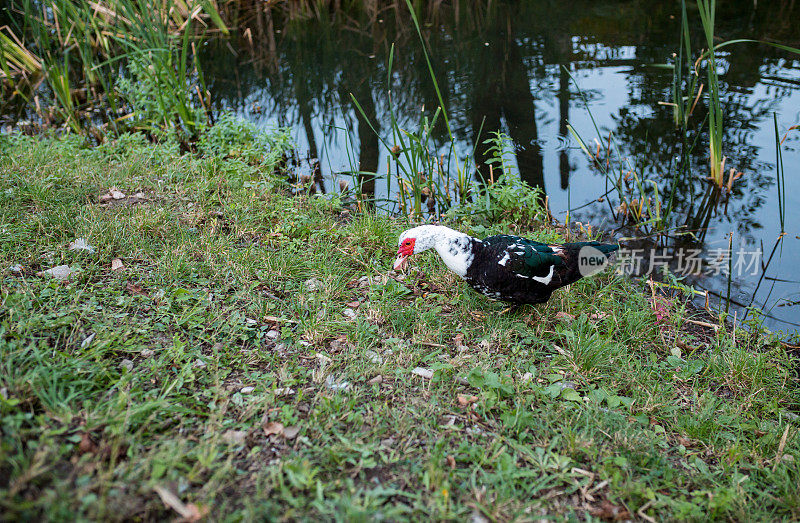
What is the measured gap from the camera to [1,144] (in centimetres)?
548

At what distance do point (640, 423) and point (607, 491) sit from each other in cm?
57

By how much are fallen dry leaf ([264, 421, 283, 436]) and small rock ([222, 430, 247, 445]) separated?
0.32 feet

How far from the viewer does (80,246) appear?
3.59 meters

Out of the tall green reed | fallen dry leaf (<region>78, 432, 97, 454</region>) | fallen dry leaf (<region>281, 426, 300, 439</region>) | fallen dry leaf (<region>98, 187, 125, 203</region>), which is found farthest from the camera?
fallen dry leaf (<region>98, 187, 125, 203</region>)

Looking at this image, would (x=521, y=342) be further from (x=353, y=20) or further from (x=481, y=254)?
(x=353, y=20)

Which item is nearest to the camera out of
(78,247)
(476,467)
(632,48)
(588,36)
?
(476,467)

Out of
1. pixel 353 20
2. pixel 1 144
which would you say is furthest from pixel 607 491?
pixel 353 20

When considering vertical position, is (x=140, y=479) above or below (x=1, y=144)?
below

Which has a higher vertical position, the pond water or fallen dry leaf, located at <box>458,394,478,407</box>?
the pond water

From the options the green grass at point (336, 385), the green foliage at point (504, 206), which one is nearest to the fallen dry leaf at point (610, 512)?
the green grass at point (336, 385)

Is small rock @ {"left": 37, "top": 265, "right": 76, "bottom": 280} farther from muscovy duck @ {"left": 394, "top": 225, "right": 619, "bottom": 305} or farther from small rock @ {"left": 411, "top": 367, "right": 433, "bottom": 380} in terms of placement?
small rock @ {"left": 411, "top": 367, "right": 433, "bottom": 380}

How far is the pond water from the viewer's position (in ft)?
15.8

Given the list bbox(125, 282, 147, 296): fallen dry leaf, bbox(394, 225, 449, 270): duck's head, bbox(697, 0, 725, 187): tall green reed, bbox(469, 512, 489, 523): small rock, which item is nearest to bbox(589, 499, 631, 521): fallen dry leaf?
bbox(469, 512, 489, 523): small rock

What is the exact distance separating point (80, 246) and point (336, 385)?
84.3 inches
